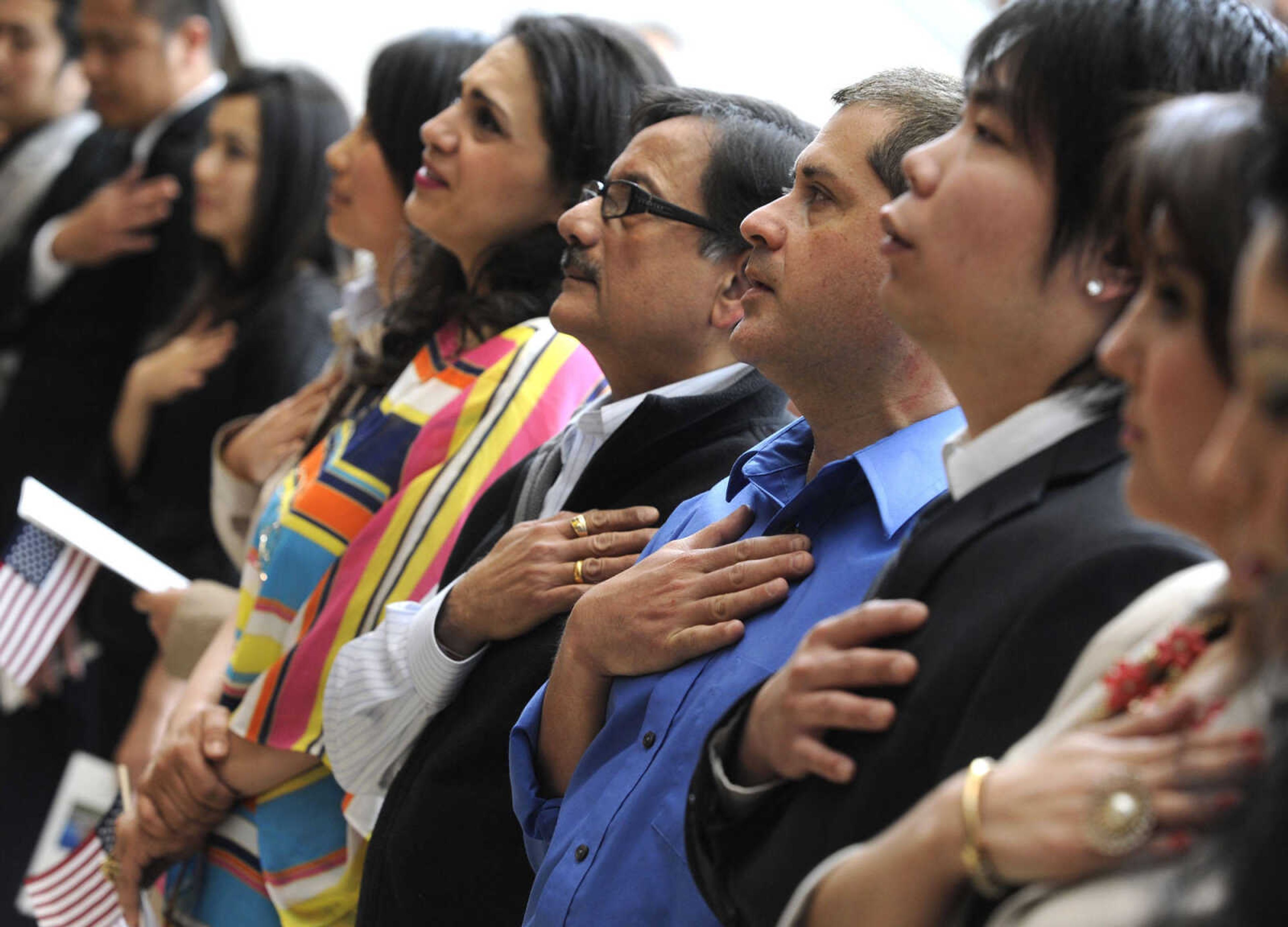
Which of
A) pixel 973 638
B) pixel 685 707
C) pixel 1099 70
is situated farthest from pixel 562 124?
pixel 973 638

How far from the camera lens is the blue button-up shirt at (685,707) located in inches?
48.9

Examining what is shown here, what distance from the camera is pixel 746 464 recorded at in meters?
1.46

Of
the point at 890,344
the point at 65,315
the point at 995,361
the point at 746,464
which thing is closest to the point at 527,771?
the point at 746,464

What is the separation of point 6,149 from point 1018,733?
407cm

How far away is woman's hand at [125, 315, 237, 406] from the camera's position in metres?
2.96

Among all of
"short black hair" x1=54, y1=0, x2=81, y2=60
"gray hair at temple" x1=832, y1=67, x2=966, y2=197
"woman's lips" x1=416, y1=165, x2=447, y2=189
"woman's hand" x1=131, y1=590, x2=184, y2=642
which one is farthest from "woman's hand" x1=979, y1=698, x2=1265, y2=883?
"short black hair" x1=54, y1=0, x2=81, y2=60

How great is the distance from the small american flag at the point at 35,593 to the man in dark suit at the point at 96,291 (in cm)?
100

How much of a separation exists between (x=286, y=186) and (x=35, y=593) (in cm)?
104

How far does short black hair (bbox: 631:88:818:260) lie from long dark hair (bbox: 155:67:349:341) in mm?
1447

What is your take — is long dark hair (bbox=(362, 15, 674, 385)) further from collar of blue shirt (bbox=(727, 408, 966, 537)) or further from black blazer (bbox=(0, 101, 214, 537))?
black blazer (bbox=(0, 101, 214, 537))

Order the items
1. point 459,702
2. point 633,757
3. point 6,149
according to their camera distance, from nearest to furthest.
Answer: point 633,757, point 459,702, point 6,149

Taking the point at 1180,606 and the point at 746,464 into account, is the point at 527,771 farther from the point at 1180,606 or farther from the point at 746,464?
the point at 1180,606

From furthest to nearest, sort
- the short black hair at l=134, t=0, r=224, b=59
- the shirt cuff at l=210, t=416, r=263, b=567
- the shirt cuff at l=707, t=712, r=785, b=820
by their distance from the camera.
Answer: the short black hair at l=134, t=0, r=224, b=59 → the shirt cuff at l=210, t=416, r=263, b=567 → the shirt cuff at l=707, t=712, r=785, b=820

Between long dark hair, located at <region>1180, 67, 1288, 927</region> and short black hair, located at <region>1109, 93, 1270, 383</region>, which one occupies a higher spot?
short black hair, located at <region>1109, 93, 1270, 383</region>
